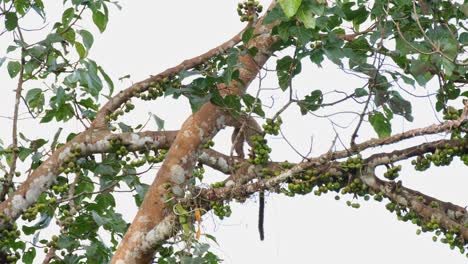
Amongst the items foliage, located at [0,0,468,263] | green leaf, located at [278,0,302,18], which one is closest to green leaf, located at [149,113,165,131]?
foliage, located at [0,0,468,263]

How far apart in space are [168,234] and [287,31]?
0.92 metres

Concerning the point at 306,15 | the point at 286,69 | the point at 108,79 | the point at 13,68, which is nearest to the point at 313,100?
the point at 286,69

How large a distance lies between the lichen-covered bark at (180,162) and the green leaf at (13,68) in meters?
0.95

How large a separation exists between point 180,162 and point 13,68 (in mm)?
1068

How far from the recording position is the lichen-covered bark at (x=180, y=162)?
3906 millimetres

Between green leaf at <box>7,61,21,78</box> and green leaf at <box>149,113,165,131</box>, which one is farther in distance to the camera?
green leaf at <box>7,61,21,78</box>

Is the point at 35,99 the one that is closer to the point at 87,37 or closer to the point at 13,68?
the point at 13,68

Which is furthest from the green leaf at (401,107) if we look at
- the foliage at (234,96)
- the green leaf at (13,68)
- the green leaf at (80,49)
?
the green leaf at (13,68)

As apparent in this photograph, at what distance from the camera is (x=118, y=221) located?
4.49 meters

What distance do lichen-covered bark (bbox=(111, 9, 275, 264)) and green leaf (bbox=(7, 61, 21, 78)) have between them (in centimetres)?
95

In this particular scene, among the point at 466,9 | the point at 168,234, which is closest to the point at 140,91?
the point at 168,234

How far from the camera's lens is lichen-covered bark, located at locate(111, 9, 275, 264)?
3.91 m

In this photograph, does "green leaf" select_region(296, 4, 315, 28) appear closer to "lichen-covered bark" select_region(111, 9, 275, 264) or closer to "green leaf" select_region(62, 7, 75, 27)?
"lichen-covered bark" select_region(111, 9, 275, 264)

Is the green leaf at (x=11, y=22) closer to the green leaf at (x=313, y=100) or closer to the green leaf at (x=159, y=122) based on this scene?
the green leaf at (x=159, y=122)
